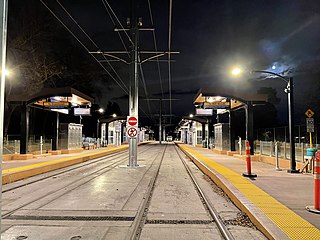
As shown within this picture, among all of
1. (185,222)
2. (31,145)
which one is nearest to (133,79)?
(185,222)

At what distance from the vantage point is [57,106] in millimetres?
25203

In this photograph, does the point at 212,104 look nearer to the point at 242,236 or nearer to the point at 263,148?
the point at 263,148

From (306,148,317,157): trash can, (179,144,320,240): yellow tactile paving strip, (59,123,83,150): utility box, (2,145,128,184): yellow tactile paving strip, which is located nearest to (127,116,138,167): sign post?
(2,145,128,184): yellow tactile paving strip

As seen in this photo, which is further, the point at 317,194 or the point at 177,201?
the point at 177,201

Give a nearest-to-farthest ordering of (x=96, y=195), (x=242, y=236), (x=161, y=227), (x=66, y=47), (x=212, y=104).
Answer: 1. (x=242, y=236)
2. (x=161, y=227)
3. (x=96, y=195)
4. (x=212, y=104)
5. (x=66, y=47)

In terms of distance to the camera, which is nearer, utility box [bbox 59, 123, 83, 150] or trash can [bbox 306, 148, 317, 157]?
trash can [bbox 306, 148, 317, 157]

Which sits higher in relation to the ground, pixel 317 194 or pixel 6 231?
pixel 317 194

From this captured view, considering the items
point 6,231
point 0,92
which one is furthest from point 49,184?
point 0,92

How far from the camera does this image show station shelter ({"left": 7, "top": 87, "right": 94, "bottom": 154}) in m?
22.4

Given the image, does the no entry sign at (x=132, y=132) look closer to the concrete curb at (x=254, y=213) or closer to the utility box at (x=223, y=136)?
the concrete curb at (x=254, y=213)

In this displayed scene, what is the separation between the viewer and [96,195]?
30.7 ft

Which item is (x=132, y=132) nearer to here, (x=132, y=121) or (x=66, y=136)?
(x=132, y=121)

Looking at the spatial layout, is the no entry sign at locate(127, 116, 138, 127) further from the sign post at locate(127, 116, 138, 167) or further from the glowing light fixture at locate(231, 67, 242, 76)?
the glowing light fixture at locate(231, 67, 242, 76)

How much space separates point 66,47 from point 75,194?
27717 mm
